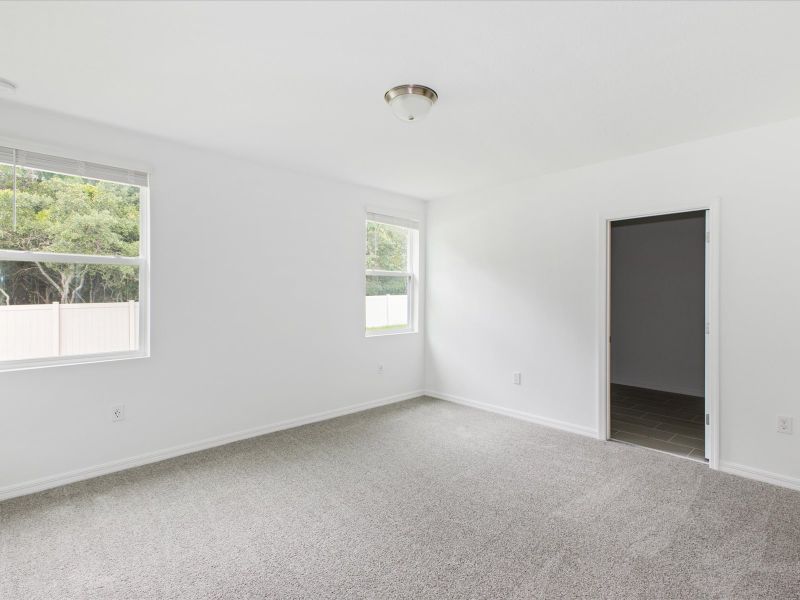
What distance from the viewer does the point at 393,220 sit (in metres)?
5.00

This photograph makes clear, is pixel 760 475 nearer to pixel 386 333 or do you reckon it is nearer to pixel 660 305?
pixel 660 305

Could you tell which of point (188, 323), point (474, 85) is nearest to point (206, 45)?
point (474, 85)

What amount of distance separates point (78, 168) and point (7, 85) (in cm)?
61

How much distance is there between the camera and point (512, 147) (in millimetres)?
3418

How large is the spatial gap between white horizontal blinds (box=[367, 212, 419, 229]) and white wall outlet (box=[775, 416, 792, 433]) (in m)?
3.74

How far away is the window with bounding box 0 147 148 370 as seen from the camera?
275 cm

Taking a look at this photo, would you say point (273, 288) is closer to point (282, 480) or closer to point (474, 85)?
point (282, 480)

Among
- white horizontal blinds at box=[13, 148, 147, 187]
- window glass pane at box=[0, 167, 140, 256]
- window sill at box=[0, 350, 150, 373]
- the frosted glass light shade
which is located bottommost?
window sill at box=[0, 350, 150, 373]

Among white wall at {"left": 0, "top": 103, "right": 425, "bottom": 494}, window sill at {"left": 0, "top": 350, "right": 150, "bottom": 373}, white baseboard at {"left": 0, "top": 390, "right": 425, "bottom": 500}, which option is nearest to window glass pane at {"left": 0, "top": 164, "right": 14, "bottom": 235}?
white wall at {"left": 0, "top": 103, "right": 425, "bottom": 494}

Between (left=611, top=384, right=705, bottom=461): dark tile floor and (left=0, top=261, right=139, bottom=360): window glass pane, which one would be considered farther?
(left=611, top=384, right=705, bottom=461): dark tile floor

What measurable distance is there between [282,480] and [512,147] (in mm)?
3009

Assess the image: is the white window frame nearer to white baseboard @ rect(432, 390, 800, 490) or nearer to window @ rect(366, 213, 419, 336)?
window @ rect(366, 213, 419, 336)

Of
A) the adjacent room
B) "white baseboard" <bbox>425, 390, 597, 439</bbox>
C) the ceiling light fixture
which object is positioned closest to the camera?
the adjacent room

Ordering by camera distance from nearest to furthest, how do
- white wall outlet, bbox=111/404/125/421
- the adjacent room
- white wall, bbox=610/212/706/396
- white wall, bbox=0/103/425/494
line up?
the adjacent room → white wall, bbox=0/103/425/494 → white wall outlet, bbox=111/404/125/421 → white wall, bbox=610/212/706/396
